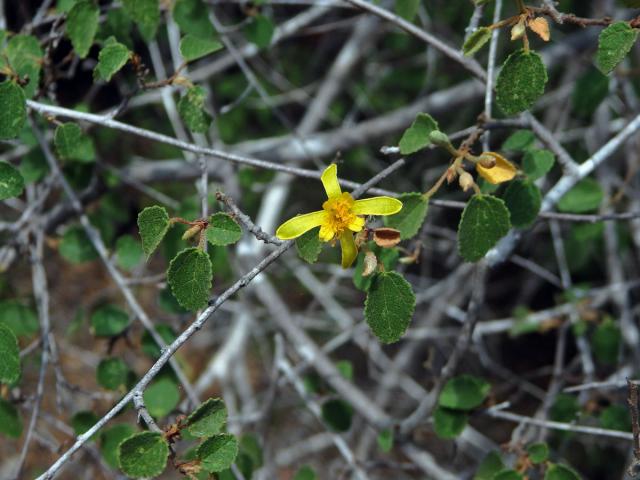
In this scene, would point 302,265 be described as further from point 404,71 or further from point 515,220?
point 515,220

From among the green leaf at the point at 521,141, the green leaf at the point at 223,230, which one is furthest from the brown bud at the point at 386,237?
the green leaf at the point at 521,141

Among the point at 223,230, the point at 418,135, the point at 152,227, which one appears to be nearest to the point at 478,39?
the point at 418,135

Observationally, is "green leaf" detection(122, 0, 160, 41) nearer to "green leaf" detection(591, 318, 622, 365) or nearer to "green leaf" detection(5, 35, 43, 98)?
"green leaf" detection(5, 35, 43, 98)

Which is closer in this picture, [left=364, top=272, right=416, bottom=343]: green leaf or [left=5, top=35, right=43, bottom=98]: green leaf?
[left=364, top=272, right=416, bottom=343]: green leaf

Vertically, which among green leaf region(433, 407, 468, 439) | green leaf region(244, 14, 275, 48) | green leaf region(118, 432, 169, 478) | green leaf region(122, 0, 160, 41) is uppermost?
green leaf region(122, 0, 160, 41)

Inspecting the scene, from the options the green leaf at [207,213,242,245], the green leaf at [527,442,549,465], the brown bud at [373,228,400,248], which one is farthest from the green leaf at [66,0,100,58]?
the green leaf at [527,442,549,465]

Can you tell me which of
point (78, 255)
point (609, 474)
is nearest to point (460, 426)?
point (78, 255)

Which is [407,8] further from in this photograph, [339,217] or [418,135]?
[339,217]
